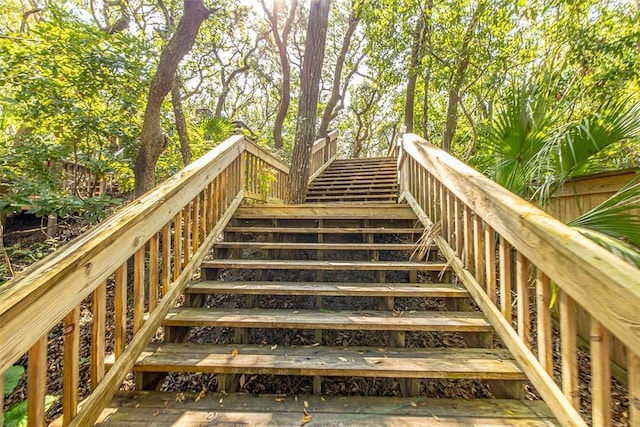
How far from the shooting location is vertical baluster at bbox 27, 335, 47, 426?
88cm

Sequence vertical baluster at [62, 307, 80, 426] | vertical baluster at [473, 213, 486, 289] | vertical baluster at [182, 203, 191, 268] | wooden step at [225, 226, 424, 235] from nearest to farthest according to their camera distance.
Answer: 1. vertical baluster at [62, 307, 80, 426]
2. vertical baluster at [473, 213, 486, 289]
3. vertical baluster at [182, 203, 191, 268]
4. wooden step at [225, 226, 424, 235]

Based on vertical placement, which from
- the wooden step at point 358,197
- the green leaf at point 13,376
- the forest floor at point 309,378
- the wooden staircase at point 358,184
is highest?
the wooden staircase at point 358,184

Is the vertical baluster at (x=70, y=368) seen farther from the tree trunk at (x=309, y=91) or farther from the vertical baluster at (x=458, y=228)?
the tree trunk at (x=309, y=91)

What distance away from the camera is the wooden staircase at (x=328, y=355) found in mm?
1189

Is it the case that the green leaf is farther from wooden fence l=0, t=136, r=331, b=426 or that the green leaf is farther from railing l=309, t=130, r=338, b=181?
railing l=309, t=130, r=338, b=181

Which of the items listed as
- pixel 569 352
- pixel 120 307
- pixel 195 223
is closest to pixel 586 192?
pixel 569 352

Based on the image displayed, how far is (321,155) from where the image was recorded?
6.98 m

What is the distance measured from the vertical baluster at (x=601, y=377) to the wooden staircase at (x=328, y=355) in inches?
10.1

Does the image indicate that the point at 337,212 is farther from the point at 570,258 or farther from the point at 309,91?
the point at 309,91

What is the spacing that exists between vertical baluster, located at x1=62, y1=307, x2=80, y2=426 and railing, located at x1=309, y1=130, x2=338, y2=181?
4538 mm

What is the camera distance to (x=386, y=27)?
4.25 m

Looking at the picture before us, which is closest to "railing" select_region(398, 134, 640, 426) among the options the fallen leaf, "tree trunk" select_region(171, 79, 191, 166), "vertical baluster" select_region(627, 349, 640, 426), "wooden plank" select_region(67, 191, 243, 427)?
"vertical baluster" select_region(627, 349, 640, 426)

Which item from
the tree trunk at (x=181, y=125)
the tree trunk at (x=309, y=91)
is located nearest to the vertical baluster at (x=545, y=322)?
the tree trunk at (x=309, y=91)

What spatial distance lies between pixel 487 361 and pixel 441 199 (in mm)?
1203
